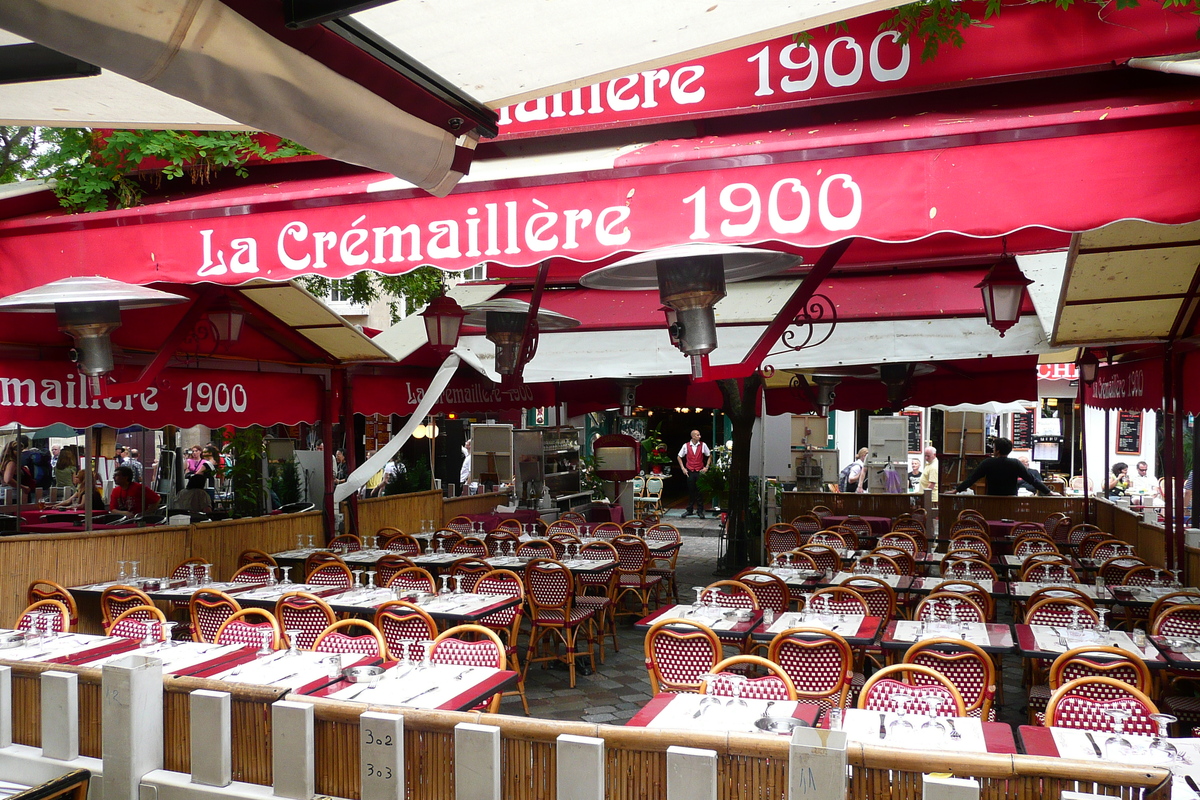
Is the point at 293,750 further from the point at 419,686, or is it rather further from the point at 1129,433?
the point at 1129,433

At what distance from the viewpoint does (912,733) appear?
161 inches

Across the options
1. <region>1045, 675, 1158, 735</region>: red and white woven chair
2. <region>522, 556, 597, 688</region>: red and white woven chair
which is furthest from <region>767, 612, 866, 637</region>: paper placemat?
<region>522, 556, 597, 688</region>: red and white woven chair

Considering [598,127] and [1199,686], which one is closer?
[598,127]

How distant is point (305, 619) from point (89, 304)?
110 inches

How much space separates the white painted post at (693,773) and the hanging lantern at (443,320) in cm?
421

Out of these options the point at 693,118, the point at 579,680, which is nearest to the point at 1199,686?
the point at 579,680

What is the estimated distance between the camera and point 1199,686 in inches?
279

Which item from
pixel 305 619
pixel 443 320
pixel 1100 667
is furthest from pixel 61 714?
pixel 1100 667

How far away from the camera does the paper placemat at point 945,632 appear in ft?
19.4

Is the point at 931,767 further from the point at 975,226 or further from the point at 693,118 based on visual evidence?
the point at 693,118

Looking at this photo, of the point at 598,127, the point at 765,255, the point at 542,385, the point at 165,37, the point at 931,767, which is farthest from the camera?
the point at 542,385

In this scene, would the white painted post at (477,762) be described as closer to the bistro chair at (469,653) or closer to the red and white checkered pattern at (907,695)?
the red and white checkered pattern at (907,695)

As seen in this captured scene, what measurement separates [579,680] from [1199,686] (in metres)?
4.99

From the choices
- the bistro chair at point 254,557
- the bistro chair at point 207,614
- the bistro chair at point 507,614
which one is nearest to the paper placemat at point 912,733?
the bistro chair at point 507,614
